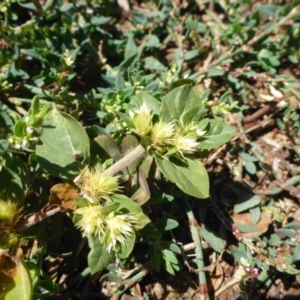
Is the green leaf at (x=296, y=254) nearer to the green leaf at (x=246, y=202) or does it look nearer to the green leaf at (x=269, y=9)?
the green leaf at (x=246, y=202)

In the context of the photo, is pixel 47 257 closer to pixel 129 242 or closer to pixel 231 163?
pixel 129 242

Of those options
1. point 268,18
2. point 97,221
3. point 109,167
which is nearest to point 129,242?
point 97,221

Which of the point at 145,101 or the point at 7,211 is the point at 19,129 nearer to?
the point at 7,211

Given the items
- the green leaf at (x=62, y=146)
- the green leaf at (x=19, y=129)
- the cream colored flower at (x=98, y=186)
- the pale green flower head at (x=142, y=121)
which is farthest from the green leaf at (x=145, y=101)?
the green leaf at (x=19, y=129)

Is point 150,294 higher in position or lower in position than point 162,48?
lower

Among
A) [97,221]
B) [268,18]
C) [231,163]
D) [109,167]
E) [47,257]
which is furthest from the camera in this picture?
[268,18]

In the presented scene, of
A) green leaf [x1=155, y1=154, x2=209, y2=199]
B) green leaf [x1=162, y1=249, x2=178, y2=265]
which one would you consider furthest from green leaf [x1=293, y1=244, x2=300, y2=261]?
green leaf [x1=155, y1=154, x2=209, y2=199]

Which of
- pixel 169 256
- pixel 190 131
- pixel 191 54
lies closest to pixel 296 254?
pixel 169 256

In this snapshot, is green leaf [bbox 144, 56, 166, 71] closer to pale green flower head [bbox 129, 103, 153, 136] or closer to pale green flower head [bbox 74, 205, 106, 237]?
pale green flower head [bbox 129, 103, 153, 136]
